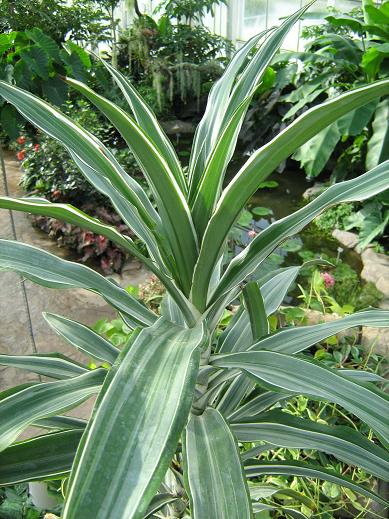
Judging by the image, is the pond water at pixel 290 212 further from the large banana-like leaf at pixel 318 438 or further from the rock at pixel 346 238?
the large banana-like leaf at pixel 318 438

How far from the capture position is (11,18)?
131 inches

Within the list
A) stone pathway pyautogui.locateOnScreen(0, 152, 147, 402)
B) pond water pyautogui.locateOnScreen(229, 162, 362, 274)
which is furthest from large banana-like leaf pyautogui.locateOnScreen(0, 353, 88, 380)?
pond water pyautogui.locateOnScreen(229, 162, 362, 274)

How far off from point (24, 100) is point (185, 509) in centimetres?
86

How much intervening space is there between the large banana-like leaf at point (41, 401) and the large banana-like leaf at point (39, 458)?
83mm

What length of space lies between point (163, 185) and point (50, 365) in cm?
44

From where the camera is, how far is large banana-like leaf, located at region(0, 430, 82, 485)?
29.3 inches

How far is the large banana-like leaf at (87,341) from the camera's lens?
0.96 m

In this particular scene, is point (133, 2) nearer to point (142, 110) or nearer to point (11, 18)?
point (11, 18)

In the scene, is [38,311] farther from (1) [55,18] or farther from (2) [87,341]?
(1) [55,18]

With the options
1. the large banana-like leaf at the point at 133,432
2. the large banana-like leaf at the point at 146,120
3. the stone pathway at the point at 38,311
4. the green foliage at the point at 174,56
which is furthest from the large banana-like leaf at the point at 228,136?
the green foliage at the point at 174,56

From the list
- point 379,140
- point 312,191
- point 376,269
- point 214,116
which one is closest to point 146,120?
point 214,116

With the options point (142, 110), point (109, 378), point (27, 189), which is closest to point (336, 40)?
point (27, 189)

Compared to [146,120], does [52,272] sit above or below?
below

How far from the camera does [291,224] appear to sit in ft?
2.64
